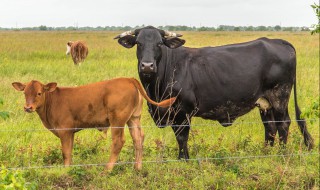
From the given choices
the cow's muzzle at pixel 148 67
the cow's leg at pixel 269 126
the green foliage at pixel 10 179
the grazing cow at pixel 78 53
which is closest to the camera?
the green foliage at pixel 10 179

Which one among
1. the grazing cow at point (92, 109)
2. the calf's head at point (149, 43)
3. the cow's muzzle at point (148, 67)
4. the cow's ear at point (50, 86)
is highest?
the calf's head at point (149, 43)

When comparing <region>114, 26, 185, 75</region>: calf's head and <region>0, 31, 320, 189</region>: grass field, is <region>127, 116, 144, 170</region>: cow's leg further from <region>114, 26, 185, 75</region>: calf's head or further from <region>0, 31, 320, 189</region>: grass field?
<region>114, 26, 185, 75</region>: calf's head

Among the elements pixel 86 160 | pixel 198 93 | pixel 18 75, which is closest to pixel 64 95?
pixel 86 160

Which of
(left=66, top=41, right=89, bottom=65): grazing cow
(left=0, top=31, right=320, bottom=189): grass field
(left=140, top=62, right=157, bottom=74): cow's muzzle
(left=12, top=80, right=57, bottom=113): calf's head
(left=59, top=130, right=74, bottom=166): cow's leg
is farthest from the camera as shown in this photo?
(left=66, top=41, right=89, bottom=65): grazing cow

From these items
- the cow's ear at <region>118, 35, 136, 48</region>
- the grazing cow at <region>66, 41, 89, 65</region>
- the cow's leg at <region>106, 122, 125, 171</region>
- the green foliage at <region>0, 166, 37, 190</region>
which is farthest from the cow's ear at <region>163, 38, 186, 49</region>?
the grazing cow at <region>66, 41, 89, 65</region>

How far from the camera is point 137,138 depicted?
6152mm

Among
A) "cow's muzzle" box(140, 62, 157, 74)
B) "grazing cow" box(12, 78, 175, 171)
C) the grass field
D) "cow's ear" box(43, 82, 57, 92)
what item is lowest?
the grass field

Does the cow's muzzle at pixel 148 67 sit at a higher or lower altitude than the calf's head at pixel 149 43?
lower

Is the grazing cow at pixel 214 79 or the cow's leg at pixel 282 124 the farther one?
the cow's leg at pixel 282 124

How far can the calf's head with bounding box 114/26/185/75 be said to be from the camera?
6332mm

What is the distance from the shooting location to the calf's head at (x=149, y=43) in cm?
633

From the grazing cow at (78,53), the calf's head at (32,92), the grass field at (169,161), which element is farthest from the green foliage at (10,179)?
the grazing cow at (78,53)

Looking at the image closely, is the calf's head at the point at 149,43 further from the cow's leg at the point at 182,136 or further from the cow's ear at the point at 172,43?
the cow's leg at the point at 182,136

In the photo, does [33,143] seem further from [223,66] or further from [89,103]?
[223,66]
